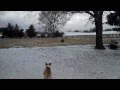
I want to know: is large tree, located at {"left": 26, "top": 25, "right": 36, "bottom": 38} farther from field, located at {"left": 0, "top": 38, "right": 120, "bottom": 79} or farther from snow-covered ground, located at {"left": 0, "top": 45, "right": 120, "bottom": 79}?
snow-covered ground, located at {"left": 0, "top": 45, "right": 120, "bottom": 79}

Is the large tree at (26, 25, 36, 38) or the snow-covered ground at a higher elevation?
the large tree at (26, 25, 36, 38)

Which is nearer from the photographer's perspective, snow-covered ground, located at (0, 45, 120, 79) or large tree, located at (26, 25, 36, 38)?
snow-covered ground, located at (0, 45, 120, 79)

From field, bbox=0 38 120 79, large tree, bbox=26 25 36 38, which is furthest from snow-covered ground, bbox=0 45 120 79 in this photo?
large tree, bbox=26 25 36 38

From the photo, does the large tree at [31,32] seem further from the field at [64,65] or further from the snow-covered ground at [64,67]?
the snow-covered ground at [64,67]

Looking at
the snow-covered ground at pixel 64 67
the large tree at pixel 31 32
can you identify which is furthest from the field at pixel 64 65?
the large tree at pixel 31 32

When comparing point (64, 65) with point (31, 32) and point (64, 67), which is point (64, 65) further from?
point (31, 32)

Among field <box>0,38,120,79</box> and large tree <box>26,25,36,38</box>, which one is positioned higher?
large tree <box>26,25,36,38</box>
